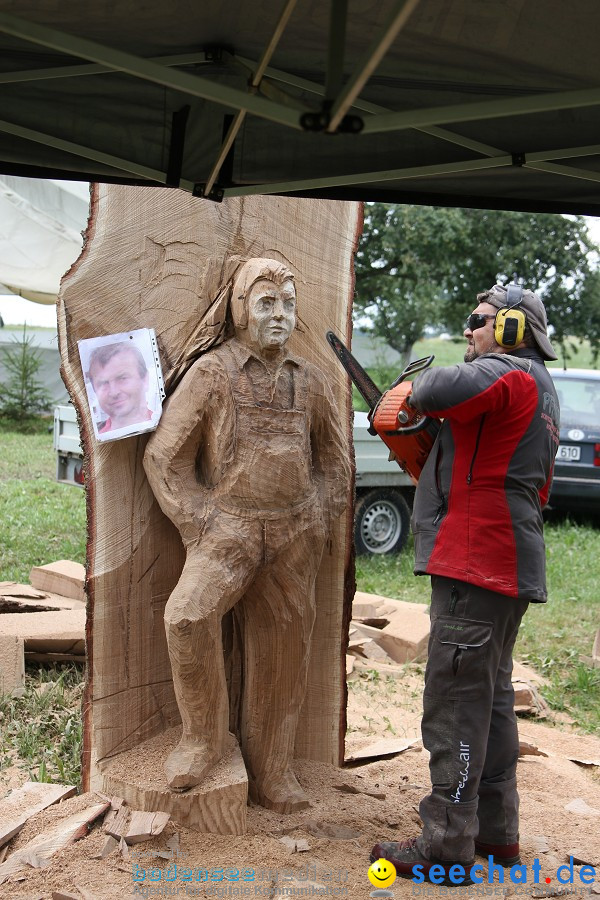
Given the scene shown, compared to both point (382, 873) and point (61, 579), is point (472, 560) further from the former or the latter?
point (61, 579)

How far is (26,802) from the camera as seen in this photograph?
11.8 feet

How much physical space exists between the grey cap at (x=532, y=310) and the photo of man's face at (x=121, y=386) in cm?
123

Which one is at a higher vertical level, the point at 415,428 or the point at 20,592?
the point at 415,428

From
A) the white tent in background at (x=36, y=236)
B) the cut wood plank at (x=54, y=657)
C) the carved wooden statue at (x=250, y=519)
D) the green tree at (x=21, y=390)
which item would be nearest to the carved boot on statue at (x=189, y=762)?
the carved wooden statue at (x=250, y=519)

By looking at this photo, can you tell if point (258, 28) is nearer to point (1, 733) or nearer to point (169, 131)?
point (169, 131)

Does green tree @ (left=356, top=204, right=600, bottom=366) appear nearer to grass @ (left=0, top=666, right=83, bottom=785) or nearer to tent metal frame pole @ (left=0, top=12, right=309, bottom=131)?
grass @ (left=0, top=666, right=83, bottom=785)

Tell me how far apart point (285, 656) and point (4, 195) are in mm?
10870

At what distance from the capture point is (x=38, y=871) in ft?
9.98

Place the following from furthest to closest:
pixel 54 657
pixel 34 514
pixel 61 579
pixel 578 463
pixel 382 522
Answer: pixel 578 463
pixel 34 514
pixel 382 522
pixel 61 579
pixel 54 657

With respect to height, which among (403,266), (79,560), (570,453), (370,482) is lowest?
(79,560)

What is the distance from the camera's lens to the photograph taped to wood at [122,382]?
345 centimetres

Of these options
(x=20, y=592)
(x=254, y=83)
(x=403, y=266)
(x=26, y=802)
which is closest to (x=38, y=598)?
(x=20, y=592)

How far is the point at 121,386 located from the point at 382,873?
6.08ft

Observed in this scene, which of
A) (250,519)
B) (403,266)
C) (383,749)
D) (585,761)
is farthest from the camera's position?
(403,266)
